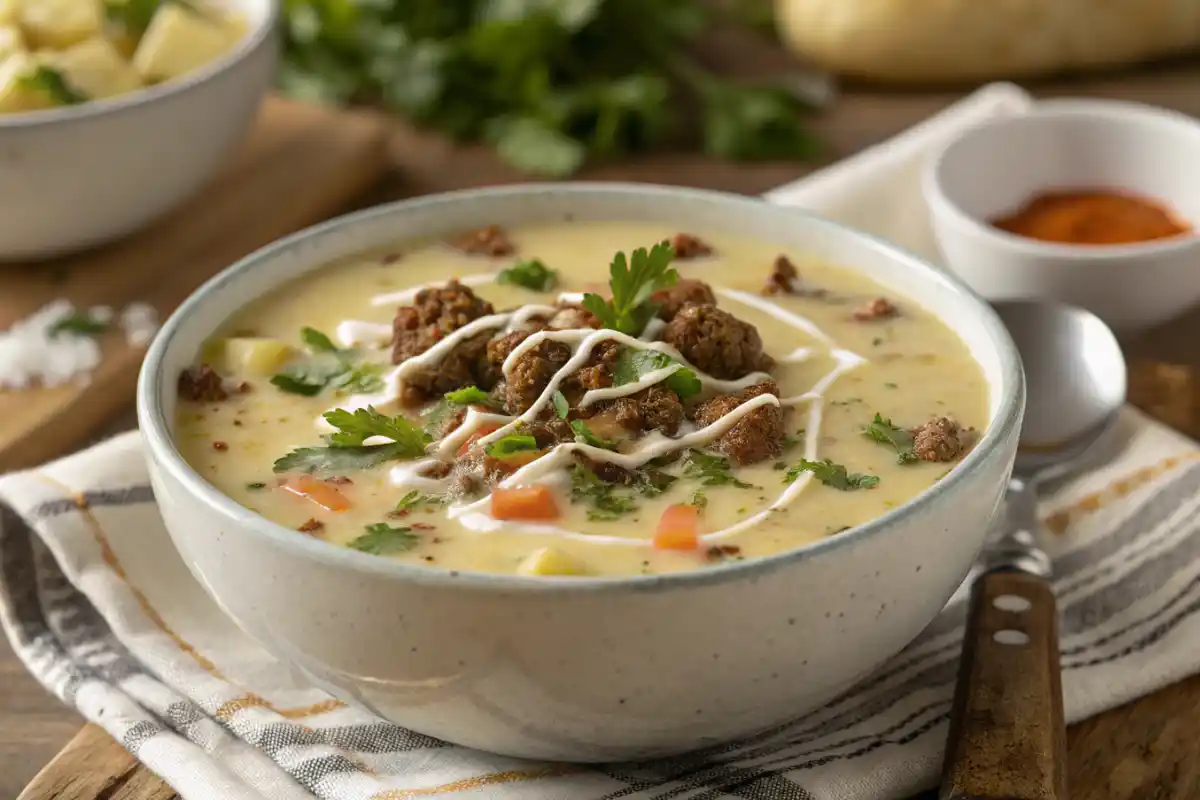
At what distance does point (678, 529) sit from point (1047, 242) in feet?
6.51

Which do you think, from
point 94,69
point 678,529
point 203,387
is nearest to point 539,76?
point 94,69

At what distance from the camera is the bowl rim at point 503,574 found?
2.10m

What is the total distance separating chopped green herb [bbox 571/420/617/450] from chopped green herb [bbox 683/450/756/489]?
0.13 meters

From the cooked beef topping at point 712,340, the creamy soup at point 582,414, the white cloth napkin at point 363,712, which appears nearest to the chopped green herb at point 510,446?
the creamy soup at point 582,414

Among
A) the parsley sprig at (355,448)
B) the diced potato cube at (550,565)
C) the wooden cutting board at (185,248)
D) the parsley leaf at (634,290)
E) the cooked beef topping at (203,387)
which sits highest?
the parsley leaf at (634,290)

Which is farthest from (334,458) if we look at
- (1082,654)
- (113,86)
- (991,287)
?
(113,86)

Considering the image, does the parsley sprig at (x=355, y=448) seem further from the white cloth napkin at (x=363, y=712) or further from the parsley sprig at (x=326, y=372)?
the white cloth napkin at (x=363, y=712)

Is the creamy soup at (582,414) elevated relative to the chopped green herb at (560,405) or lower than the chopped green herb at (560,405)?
lower

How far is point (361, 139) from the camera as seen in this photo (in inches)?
197

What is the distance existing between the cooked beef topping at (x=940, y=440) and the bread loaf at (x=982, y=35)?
296 centimetres

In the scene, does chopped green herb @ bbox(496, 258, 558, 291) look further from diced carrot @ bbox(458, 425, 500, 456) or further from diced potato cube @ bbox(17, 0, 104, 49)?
diced potato cube @ bbox(17, 0, 104, 49)

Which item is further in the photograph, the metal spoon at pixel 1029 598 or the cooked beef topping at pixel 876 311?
the cooked beef topping at pixel 876 311

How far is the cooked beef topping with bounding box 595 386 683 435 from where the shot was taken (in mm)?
2609

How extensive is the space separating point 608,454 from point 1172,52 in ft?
12.5
